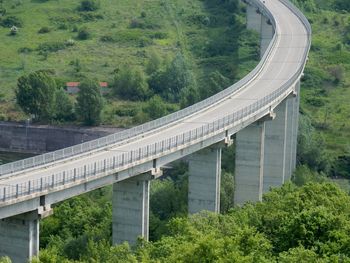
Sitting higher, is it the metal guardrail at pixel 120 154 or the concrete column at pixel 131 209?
the metal guardrail at pixel 120 154

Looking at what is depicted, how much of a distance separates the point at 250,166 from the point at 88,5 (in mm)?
62129

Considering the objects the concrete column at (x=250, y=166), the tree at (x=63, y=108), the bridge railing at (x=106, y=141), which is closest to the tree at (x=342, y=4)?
the tree at (x=63, y=108)

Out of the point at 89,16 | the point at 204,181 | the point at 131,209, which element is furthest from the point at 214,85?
the point at 131,209

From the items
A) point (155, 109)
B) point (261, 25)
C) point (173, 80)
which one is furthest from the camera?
point (261, 25)

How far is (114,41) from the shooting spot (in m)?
116

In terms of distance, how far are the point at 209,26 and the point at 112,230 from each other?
7297 cm

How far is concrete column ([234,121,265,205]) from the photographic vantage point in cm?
6850

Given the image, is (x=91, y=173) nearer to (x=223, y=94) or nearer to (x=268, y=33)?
(x=223, y=94)

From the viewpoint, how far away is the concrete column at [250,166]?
225 feet

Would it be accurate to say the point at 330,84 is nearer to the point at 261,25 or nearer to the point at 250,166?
the point at 261,25

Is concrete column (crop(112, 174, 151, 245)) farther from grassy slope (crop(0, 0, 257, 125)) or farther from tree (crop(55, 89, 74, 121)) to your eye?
tree (crop(55, 89, 74, 121))

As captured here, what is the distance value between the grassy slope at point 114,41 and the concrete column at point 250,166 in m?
27.9

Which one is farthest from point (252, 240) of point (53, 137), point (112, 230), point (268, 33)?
point (268, 33)

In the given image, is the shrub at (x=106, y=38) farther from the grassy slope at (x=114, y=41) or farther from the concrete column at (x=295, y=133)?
the concrete column at (x=295, y=133)
